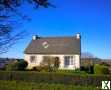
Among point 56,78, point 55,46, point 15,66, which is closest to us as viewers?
point 56,78

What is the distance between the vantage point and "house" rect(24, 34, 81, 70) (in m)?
41.6

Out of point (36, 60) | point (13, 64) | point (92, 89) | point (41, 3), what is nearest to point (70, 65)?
point (36, 60)

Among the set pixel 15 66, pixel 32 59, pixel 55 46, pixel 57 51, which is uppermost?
pixel 55 46

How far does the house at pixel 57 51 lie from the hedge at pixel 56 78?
A: 17434 mm

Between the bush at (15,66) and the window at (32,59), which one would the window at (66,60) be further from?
the bush at (15,66)

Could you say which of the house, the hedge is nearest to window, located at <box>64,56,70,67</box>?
the house

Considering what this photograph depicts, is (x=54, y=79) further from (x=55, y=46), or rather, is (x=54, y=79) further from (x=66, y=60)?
(x=55, y=46)

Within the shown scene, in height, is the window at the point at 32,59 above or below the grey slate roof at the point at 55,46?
below

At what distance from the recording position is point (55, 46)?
144 feet

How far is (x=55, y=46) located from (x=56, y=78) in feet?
68.3

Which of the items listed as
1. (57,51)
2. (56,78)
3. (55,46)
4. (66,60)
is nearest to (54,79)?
(56,78)

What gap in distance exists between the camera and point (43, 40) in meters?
46.7

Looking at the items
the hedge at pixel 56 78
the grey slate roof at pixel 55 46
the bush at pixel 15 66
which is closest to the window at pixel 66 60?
the grey slate roof at pixel 55 46

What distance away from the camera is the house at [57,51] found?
4162 centimetres
